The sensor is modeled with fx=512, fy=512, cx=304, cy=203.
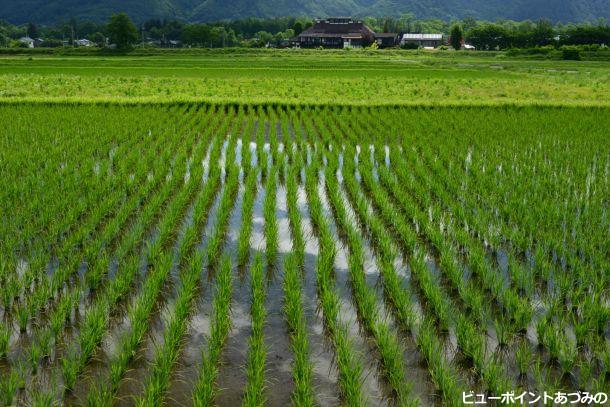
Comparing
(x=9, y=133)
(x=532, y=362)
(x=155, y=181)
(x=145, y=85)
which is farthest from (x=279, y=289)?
(x=145, y=85)

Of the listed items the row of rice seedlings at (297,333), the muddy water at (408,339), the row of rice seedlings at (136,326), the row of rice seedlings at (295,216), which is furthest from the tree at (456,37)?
the row of rice seedlings at (297,333)

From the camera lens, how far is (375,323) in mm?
3604

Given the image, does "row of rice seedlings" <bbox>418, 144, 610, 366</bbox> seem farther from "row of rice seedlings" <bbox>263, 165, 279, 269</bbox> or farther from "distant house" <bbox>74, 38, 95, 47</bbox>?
"distant house" <bbox>74, 38, 95, 47</bbox>

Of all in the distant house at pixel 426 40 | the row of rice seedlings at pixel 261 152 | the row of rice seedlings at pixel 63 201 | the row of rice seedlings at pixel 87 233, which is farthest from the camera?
the distant house at pixel 426 40

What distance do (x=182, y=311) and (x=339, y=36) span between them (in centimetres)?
7867

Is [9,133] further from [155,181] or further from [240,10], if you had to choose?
[240,10]

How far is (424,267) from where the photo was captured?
14.5ft

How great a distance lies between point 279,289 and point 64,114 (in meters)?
11.2

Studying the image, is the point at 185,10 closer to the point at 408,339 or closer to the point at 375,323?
the point at 375,323

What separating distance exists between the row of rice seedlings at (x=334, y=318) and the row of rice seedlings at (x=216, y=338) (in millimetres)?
736

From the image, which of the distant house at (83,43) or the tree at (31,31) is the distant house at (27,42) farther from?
the tree at (31,31)

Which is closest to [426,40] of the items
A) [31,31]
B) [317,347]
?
[31,31]

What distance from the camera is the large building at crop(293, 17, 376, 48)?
252ft

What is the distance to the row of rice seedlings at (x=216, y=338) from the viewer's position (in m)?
2.77
